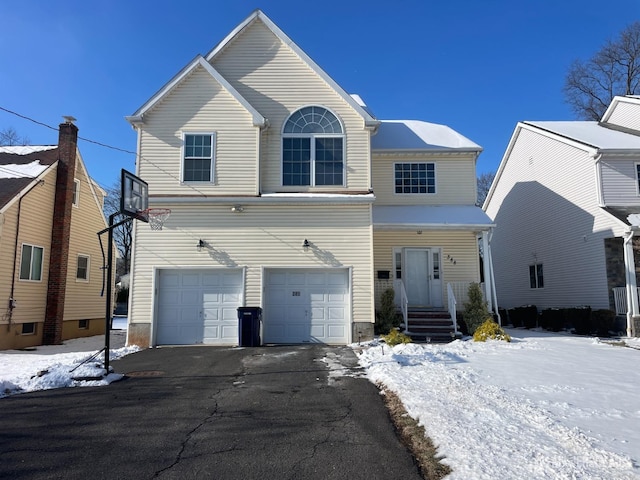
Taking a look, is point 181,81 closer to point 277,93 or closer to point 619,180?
point 277,93

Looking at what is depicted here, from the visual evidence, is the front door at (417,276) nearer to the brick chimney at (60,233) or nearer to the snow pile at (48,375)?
the snow pile at (48,375)

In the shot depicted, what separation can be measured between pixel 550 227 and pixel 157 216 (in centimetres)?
1572

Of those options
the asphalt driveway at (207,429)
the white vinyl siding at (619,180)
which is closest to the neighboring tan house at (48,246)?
the asphalt driveway at (207,429)

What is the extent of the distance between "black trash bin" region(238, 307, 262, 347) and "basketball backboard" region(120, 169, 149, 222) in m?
3.96

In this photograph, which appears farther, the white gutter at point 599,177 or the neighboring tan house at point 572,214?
the white gutter at point 599,177

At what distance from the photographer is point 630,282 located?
1476 cm

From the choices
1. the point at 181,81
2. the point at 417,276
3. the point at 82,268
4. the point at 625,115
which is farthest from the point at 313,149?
the point at 625,115

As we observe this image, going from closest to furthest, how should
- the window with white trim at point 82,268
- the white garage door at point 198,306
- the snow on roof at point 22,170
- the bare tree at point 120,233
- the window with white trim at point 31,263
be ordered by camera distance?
the white garage door at point 198,306 → the window with white trim at point 31,263 → the snow on roof at point 22,170 → the window with white trim at point 82,268 → the bare tree at point 120,233

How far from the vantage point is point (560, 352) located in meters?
10.9

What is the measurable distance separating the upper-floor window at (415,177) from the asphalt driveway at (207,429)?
9796 millimetres

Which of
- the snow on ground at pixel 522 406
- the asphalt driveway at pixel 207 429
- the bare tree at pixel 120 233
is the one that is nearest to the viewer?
the snow on ground at pixel 522 406

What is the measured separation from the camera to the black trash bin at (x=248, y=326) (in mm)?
12594

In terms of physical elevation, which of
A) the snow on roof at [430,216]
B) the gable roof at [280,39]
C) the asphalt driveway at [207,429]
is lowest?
the asphalt driveway at [207,429]

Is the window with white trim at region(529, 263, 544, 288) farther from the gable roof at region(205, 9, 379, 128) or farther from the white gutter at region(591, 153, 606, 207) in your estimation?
the gable roof at region(205, 9, 379, 128)
